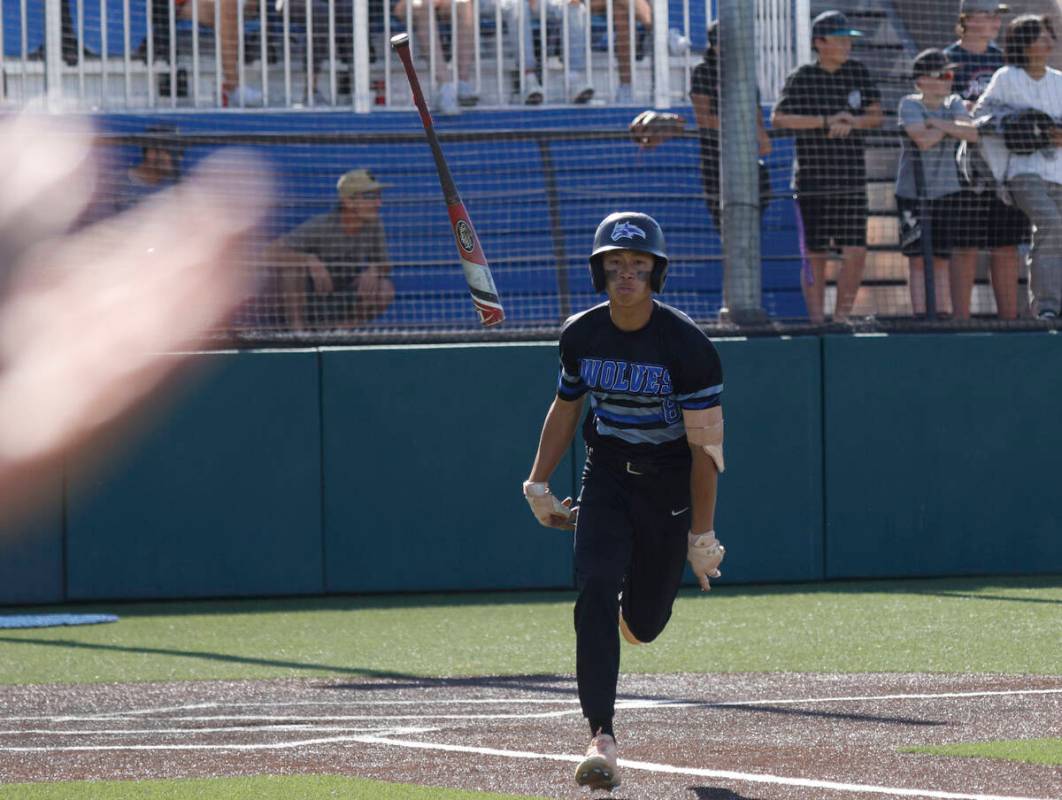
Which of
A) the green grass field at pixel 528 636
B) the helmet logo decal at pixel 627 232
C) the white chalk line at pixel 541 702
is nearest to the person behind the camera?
the helmet logo decal at pixel 627 232

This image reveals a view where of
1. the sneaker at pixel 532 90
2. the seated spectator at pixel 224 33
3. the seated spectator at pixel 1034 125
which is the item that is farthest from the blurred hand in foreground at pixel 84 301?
the seated spectator at pixel 1034 125

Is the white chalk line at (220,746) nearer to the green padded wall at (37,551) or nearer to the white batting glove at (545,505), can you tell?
the white batting glove at (545,505)

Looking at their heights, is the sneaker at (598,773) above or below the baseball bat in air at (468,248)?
below

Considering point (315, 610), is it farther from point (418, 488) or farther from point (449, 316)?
point (449, 316)

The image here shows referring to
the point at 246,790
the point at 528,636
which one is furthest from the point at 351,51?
the point at 246,790

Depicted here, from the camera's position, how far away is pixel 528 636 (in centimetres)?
991

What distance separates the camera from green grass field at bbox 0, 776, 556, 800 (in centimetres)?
546

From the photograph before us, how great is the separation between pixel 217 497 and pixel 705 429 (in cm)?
655

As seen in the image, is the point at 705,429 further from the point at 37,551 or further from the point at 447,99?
the point at 447,99

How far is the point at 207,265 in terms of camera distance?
12.0 m

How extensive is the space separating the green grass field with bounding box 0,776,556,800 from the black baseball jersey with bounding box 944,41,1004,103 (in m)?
8.42

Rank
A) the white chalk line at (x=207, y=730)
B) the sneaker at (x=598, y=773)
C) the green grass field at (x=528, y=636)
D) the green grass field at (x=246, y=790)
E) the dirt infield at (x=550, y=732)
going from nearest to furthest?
the sneaker at (x=598, y=773), the green grass field at (x=246, y=790), the dirt infield at (x=550, y=732), the white chalk line at (x=207, y=730), the green grass field at (x=528, y=636)

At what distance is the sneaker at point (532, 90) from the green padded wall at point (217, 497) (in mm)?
3641

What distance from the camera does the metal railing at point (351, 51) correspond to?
13.8 meters
